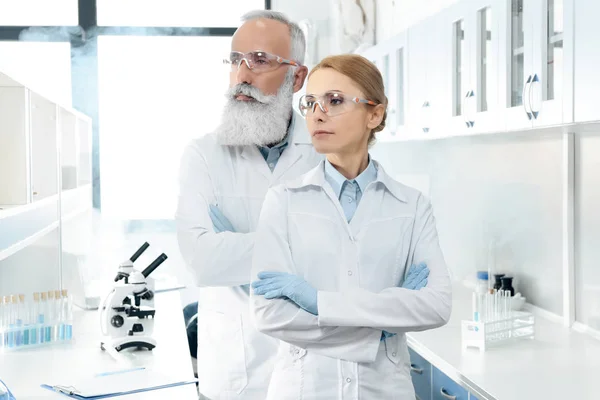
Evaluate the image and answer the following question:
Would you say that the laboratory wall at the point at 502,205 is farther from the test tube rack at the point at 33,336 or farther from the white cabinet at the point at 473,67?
the test tube rack at the point at 33,336

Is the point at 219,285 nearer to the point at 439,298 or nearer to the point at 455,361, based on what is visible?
the point at 439,298

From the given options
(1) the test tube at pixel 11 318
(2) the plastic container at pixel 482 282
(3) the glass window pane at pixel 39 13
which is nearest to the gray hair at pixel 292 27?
(1) the test tube at pixel 11 318

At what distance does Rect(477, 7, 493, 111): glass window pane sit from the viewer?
8.78 feet

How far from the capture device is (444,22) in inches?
122

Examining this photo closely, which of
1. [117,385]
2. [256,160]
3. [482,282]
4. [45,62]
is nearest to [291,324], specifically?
[256,160]

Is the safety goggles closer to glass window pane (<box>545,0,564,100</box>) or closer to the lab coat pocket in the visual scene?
the lab coat pocket

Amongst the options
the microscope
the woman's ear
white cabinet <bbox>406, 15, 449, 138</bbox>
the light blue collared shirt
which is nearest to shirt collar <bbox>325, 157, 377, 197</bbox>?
the light blue collared shirt

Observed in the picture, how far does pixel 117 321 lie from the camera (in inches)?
107

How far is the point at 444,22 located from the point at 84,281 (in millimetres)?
2130

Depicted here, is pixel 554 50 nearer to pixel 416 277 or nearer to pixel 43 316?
pixel 416 277

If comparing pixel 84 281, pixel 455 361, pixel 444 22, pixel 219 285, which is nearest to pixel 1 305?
pixel 84 281

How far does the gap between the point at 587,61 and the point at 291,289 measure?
110 centimetres

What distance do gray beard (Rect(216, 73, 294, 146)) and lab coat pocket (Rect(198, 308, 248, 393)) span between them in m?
0.46

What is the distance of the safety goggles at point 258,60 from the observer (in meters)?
1.91
